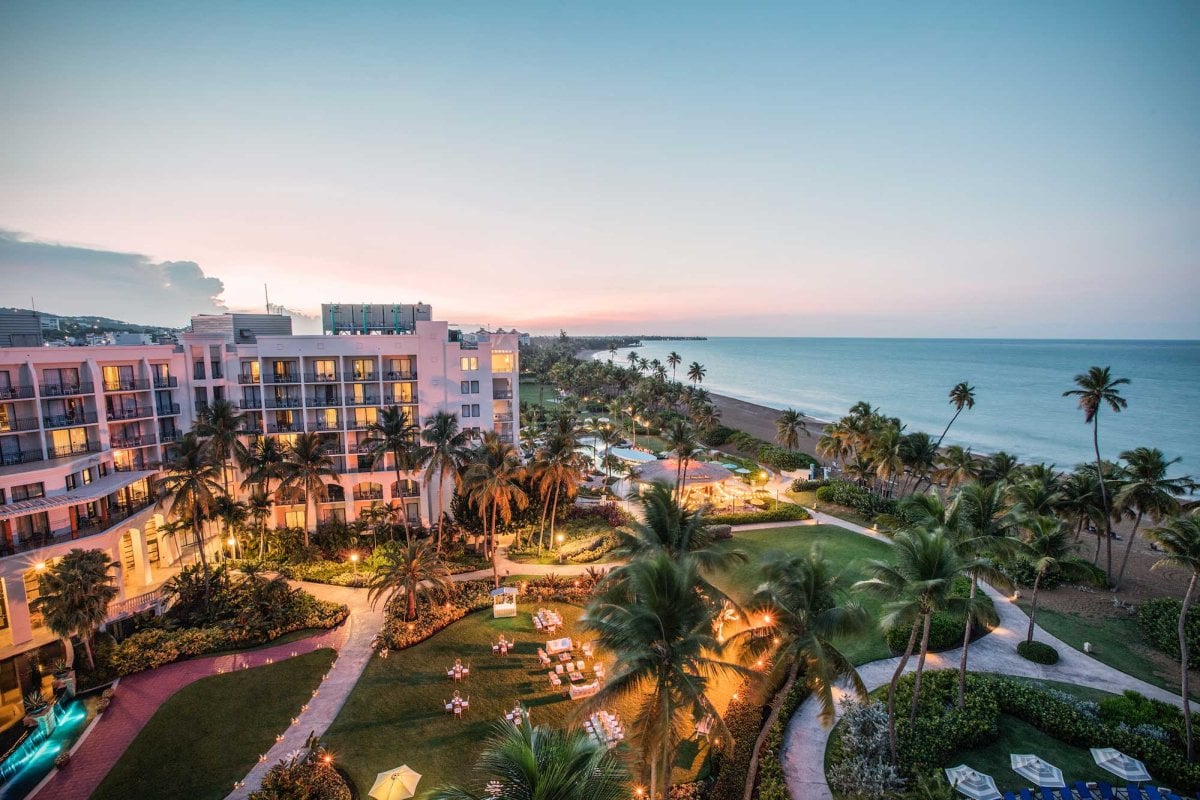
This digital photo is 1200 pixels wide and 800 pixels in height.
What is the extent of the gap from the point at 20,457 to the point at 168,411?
917 cm

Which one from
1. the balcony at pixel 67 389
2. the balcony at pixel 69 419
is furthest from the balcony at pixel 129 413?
the balcony at pixel 67 389

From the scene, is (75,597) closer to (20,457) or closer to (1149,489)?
(20,457)

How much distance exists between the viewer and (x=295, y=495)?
4188 centimetres

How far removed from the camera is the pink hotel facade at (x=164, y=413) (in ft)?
93.4

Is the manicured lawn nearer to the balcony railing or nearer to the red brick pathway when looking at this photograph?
the red brick pathway

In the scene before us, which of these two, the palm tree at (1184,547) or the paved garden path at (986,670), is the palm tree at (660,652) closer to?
the paved garden path at (986,670)

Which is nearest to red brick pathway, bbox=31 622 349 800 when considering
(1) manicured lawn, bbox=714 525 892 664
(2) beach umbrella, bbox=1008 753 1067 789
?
(1) manicured lawn, bbox=714 525 892 664

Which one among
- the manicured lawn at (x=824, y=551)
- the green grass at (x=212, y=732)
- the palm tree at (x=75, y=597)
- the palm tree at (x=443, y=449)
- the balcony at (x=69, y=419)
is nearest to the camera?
the green grass at (x=212, y=732)

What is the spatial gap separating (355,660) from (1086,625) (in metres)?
37.9

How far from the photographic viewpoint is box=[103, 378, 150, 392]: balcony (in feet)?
117

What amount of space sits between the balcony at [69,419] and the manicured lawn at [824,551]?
40731mm

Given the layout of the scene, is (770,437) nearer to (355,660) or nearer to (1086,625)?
(1086,625)

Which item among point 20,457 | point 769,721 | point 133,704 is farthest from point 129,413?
point 769,721

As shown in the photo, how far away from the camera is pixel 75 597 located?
79.1ft
